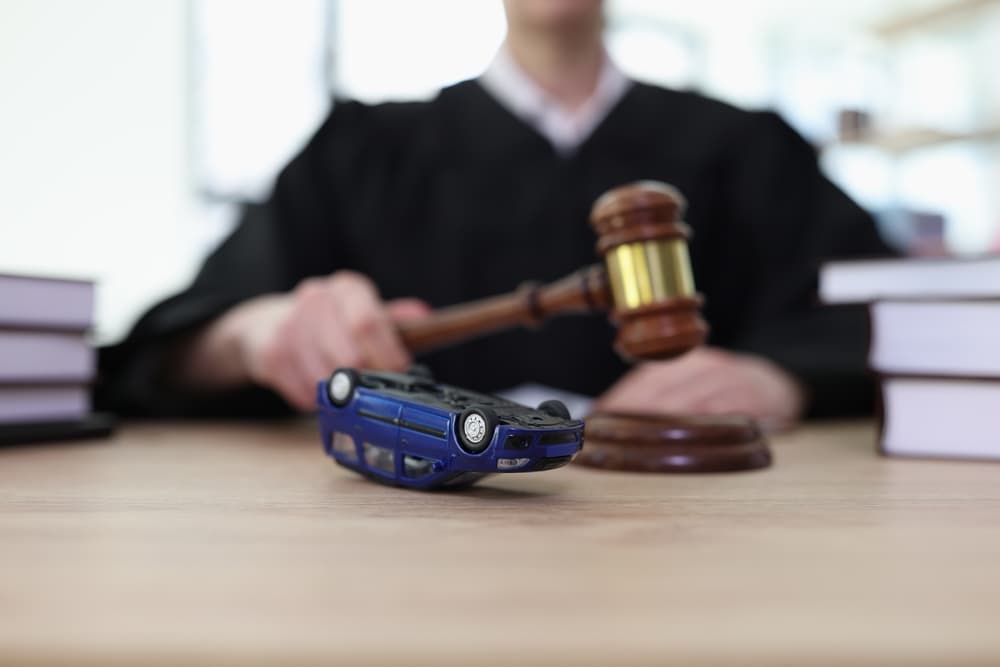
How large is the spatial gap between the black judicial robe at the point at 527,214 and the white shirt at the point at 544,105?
2 centimetres

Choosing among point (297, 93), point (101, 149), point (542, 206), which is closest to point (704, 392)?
point (542, 206)

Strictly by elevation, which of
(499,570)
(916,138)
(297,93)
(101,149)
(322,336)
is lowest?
(499,570)

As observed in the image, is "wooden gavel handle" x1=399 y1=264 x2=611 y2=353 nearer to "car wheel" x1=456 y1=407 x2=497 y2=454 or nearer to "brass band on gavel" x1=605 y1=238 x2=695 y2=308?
"brass band on gavel" x1=605 y1=238 x2=695 y2=308

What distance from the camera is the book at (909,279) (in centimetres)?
75

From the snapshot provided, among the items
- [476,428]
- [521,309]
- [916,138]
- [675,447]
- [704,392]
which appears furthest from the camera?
[916,138]

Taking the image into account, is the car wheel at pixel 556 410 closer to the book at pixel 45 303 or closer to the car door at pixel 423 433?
the car door at pixel 423 433

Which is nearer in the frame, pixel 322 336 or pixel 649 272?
pixel 649 272

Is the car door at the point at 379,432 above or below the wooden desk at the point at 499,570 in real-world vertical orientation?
above

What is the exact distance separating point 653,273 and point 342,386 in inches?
12.8

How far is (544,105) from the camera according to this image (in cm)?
166

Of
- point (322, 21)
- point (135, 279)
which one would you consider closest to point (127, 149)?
point (135, 279)

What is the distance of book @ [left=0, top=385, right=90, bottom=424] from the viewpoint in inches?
32.6

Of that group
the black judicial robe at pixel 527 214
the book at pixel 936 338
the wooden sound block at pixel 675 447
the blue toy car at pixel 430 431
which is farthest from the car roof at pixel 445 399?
the black judicial robe at pixel 527 214

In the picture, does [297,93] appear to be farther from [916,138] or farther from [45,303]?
[45,303]
